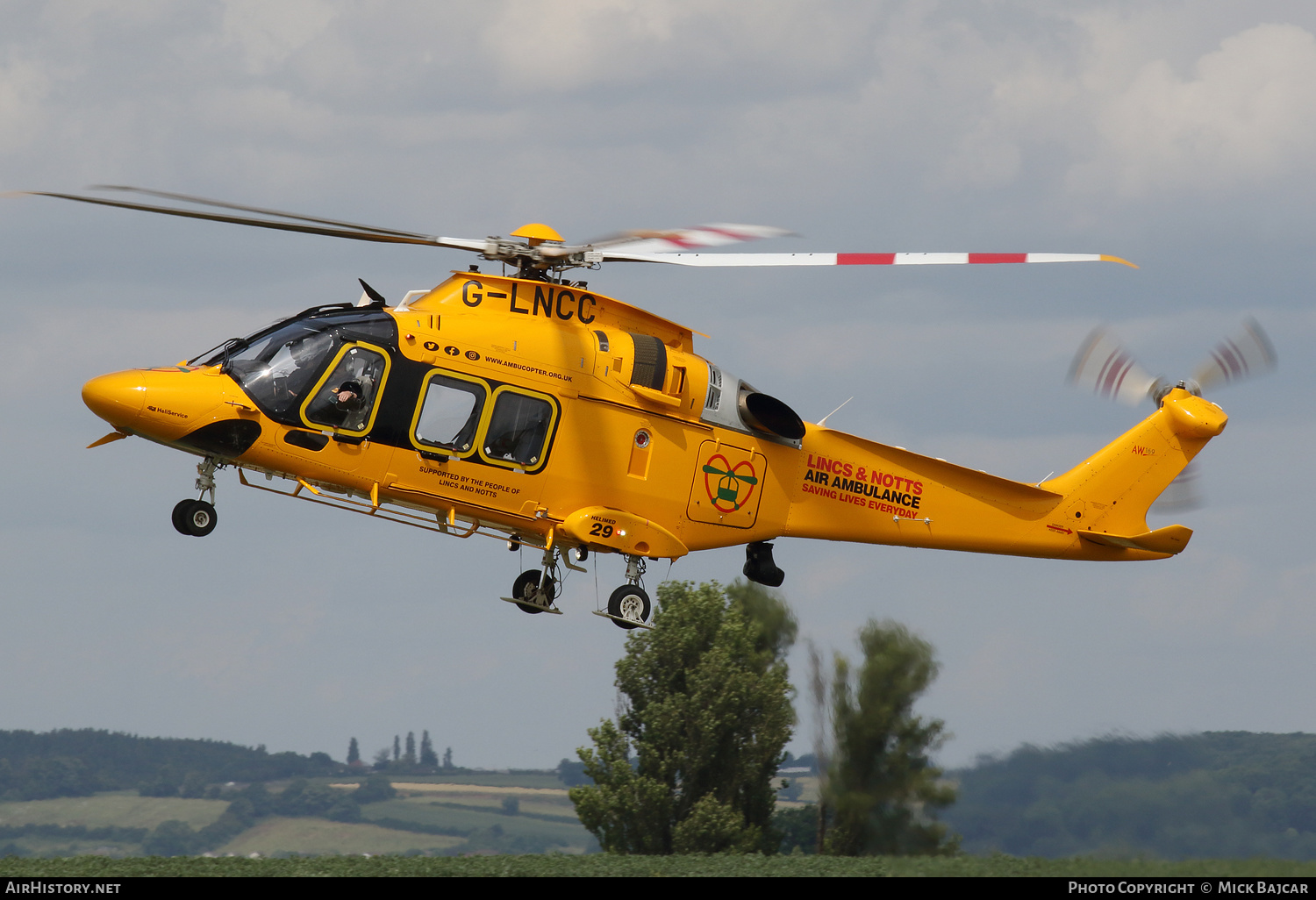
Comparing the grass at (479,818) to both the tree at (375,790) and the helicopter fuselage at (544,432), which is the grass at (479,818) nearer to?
the tree at (375,790)

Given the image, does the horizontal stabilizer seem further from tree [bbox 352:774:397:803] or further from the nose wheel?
tree [bbox 352:774:397:803]

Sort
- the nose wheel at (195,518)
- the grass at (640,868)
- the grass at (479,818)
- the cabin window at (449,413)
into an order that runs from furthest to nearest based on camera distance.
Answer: the grass at (479,818)
the cabin window at (449,413)
the nose wheel at (195,518)
the grass at (640,868)

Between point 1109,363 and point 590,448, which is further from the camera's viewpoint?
point 1109,363

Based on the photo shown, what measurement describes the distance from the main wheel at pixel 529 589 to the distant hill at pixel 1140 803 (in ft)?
18.8

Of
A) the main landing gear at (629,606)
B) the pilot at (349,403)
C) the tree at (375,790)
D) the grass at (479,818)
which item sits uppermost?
the pilot at (349,403)

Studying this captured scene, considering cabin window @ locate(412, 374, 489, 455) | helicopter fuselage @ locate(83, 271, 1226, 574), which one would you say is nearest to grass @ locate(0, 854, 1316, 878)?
helicopter fuselage @ locate(83, 271, 1226, 574)

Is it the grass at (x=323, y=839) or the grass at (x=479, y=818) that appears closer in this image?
the grass at (x=479, y=818)

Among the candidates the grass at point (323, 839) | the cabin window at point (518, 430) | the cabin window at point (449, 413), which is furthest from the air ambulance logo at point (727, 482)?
the grass at point (323, 839)

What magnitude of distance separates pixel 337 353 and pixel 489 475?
7.56 ft

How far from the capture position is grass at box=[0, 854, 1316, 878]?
48.9 feet

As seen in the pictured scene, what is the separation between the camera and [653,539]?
18.3 metres

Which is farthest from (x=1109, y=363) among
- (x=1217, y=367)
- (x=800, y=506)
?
(x=800, y=506)

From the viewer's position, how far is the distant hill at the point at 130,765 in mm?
72062
